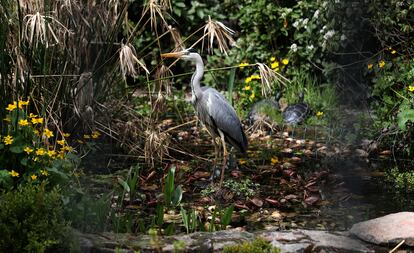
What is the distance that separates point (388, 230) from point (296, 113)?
3.71m

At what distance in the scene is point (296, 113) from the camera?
757 cm

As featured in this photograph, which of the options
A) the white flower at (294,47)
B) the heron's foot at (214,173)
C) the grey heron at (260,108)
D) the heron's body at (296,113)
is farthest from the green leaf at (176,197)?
the white flower at (294,47)

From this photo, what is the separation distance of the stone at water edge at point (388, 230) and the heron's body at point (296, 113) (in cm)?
347

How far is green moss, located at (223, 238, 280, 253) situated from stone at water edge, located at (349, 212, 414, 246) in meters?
0.76

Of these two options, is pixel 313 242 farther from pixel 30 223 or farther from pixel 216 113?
pixel 216 113

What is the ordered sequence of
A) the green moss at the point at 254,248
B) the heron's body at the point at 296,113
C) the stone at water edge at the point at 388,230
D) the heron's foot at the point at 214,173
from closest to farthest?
the green moss at the point at 254,248 < the stone at water edge at the point at 388,230 < the heron's foot at the point at 214,173 < the heron's body at the point at 296,113

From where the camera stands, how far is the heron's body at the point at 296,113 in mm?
7512

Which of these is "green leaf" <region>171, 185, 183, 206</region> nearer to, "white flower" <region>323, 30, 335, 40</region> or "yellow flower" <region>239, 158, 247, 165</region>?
"yellow flower" <region>239, 158, 247, 165</region>

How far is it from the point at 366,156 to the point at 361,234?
2.59 metres

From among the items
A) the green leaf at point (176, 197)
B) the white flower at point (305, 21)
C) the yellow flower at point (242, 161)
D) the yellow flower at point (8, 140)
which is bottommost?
the yellow flower at point (242, 161)

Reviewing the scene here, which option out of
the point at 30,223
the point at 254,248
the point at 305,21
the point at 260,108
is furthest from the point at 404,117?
the point at 30,223

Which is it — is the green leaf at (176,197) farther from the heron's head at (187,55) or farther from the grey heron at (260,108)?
the grey heron at (260,108)

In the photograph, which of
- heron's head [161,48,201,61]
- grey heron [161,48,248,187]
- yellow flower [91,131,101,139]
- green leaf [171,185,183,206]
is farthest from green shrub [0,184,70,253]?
heron's head [161,48,201,61]

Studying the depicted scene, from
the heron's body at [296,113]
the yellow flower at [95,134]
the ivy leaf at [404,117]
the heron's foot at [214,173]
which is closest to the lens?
the yellow flower at [95,134]
